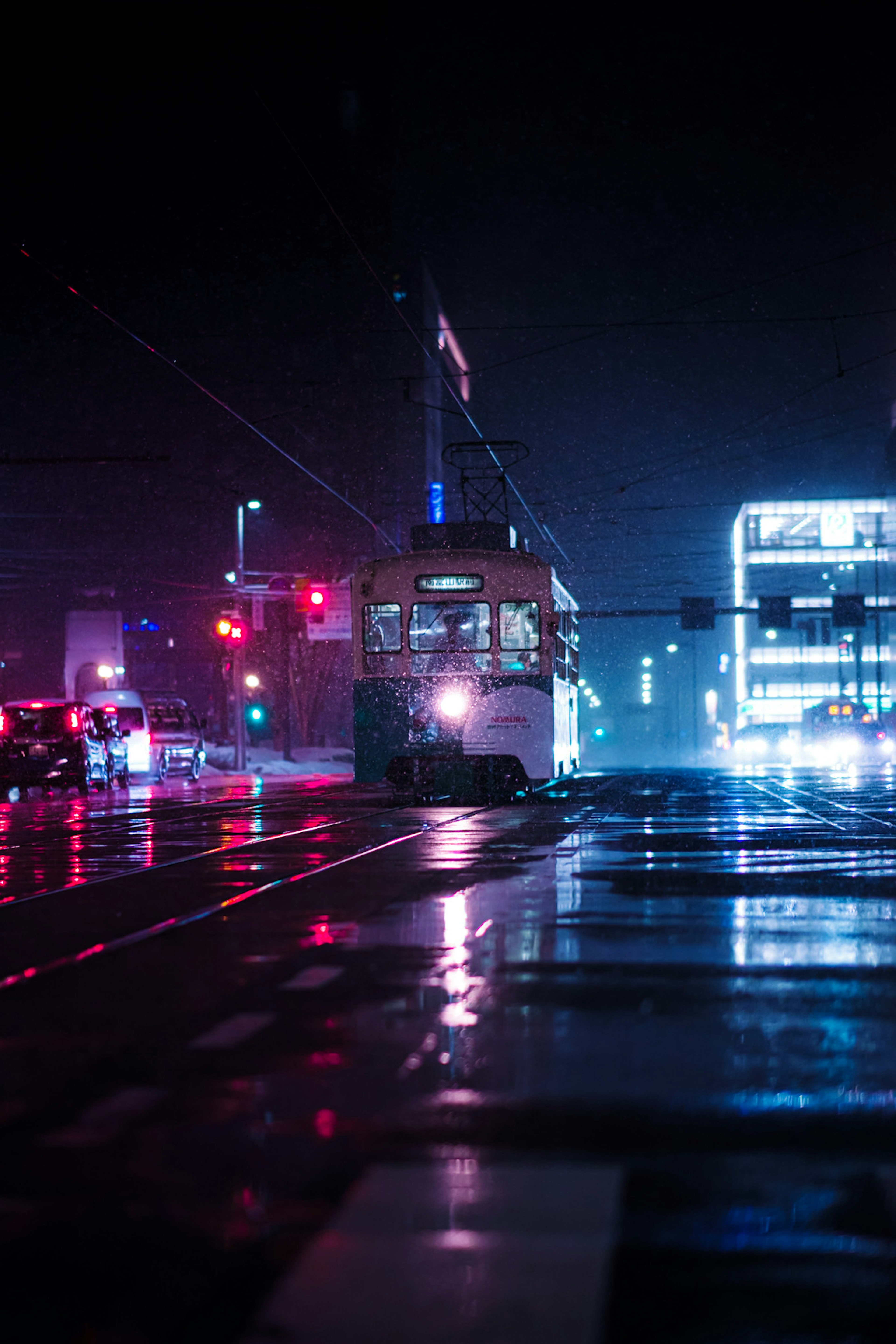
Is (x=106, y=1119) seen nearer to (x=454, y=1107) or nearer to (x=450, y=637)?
(x=454, y=1107)

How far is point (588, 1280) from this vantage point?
9.86ft

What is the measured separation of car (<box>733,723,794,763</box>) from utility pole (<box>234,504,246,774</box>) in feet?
131

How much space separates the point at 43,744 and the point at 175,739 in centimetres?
834

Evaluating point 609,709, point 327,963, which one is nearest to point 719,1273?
point 327,963

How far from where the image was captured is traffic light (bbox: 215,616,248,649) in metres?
40.2

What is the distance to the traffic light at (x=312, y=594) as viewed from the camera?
4272cm

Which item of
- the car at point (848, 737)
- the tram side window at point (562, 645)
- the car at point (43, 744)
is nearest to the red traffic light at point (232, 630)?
the car at point (43, 744)

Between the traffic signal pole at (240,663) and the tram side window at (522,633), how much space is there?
53.8 ft

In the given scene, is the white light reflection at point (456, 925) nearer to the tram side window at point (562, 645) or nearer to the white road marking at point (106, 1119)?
the white road marking at point (106, 1119)

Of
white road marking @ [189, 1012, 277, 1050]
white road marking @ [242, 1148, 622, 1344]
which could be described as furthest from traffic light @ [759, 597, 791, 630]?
white road marking @ [242, 1148, 622, 1344]

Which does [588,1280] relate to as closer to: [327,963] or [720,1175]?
[720,1175]

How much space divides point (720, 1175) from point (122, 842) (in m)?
14.3

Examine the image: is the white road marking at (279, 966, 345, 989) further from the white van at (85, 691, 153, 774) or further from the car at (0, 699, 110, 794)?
the white van at (85, 691, 153, 774)

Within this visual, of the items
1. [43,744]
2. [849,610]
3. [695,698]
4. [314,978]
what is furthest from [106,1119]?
[695,698]
